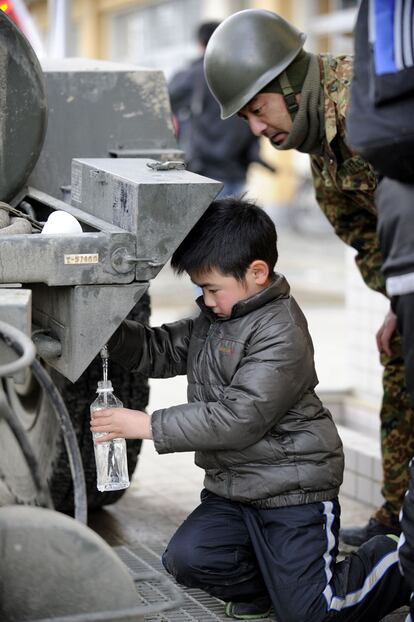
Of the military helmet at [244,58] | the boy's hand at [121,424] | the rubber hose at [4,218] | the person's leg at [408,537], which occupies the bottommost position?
the person's leg at [408,537]

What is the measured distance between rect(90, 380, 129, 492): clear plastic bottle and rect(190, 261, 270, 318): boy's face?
378mm

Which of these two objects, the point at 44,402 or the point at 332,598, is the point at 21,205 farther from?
the point at 332,598

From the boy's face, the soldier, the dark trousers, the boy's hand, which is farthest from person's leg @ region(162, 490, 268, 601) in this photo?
the soldier

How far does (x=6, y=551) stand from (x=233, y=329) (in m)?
1.01

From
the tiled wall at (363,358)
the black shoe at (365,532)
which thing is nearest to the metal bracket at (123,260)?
the black shoe at (365,532)

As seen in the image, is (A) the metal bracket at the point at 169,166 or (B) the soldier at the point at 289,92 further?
(B) the soldier at the point at 289,92

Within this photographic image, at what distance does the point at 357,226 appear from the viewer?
4.45 metres

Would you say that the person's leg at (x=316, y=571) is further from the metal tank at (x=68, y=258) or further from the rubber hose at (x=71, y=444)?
the rubber hose at (x=71, y=444)

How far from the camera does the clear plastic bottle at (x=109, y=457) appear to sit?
3.63 metres

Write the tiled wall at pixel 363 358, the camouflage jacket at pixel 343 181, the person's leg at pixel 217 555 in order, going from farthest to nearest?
the tiled wall at pixel 363 358, the camouflage jacket at pixel 343 181, the person's leg at pixel 217 555

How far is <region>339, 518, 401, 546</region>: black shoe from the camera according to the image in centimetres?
446

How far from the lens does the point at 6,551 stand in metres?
2.79

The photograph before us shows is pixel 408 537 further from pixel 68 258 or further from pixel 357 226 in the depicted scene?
pixel 357 226

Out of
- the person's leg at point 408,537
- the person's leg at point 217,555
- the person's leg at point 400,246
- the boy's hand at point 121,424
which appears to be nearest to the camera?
the person's leg at point 400,246
